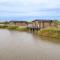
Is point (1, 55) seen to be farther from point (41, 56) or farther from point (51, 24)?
point (51, 24)

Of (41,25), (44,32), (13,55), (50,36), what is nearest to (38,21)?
(41,25)

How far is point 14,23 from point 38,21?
7.20 meters

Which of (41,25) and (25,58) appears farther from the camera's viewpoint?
(41,25)

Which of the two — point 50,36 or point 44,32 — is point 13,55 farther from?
point 44,32

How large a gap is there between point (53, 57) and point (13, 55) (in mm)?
2124

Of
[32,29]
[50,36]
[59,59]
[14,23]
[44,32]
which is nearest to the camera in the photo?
Result: [59,59]

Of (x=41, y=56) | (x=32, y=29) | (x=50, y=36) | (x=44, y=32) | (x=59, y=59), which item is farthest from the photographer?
(x=32, y=29)

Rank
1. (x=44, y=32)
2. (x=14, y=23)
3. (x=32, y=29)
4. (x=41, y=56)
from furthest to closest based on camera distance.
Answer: (x=14, y=23) → (x=32, y=29) → (x=44, y=32) → (x=41, y=56)

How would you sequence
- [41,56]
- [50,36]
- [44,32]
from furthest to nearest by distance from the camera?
[44,32]
[50,36]
[41,56]

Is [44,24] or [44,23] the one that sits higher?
[44,23]

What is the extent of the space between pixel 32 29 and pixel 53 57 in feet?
43.4

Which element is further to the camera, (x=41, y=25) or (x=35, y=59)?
(x=41, y=25)

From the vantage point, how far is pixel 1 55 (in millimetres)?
8578

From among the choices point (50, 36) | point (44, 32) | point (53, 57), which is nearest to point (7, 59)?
point (53, 57)
